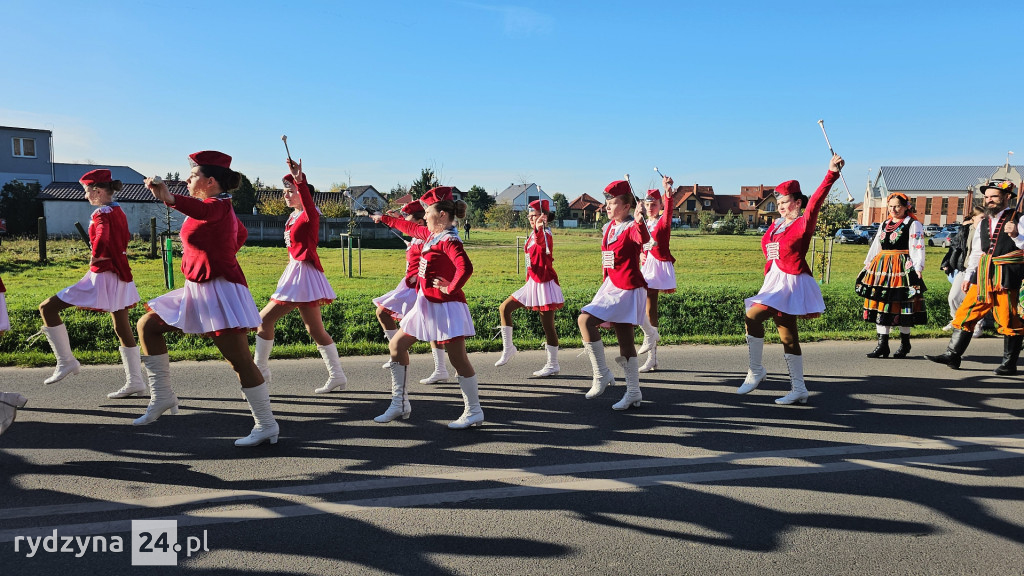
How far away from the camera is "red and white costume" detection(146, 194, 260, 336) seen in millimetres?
4781

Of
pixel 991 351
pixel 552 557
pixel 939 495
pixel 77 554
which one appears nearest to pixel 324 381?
pixel 77 554

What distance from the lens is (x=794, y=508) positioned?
13.2ft

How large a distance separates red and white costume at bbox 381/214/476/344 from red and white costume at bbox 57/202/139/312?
9.73 feet

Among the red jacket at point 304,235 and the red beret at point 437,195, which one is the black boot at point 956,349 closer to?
the red beret at point 437,195

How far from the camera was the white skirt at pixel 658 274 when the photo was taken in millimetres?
8391

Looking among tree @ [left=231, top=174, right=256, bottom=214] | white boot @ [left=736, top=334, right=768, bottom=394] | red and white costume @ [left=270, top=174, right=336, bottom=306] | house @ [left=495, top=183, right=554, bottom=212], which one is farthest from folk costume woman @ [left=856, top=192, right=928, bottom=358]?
house @ [left=495, top=183, right=554, bottom=212]

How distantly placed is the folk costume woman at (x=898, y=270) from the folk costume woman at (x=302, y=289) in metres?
6.75

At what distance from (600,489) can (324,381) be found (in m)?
3.90

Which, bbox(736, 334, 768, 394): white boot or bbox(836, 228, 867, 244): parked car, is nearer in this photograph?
bbox(736, 334, 768, 394): white boot

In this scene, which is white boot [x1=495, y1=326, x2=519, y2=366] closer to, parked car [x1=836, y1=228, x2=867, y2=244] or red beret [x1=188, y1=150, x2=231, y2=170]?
red beret [x1=188, y1=150, x2=231, y2=170]

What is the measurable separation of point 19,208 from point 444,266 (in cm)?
4200

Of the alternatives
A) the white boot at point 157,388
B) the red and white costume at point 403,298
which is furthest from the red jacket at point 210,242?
the red and white costume at point 403,298

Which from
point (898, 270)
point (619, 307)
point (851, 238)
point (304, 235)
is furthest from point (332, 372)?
point (851, 238)

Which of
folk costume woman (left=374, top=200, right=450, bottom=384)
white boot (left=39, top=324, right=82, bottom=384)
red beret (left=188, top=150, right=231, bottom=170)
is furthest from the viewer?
folk costume woman (left=374, top=200, right=450, bottom=384)
